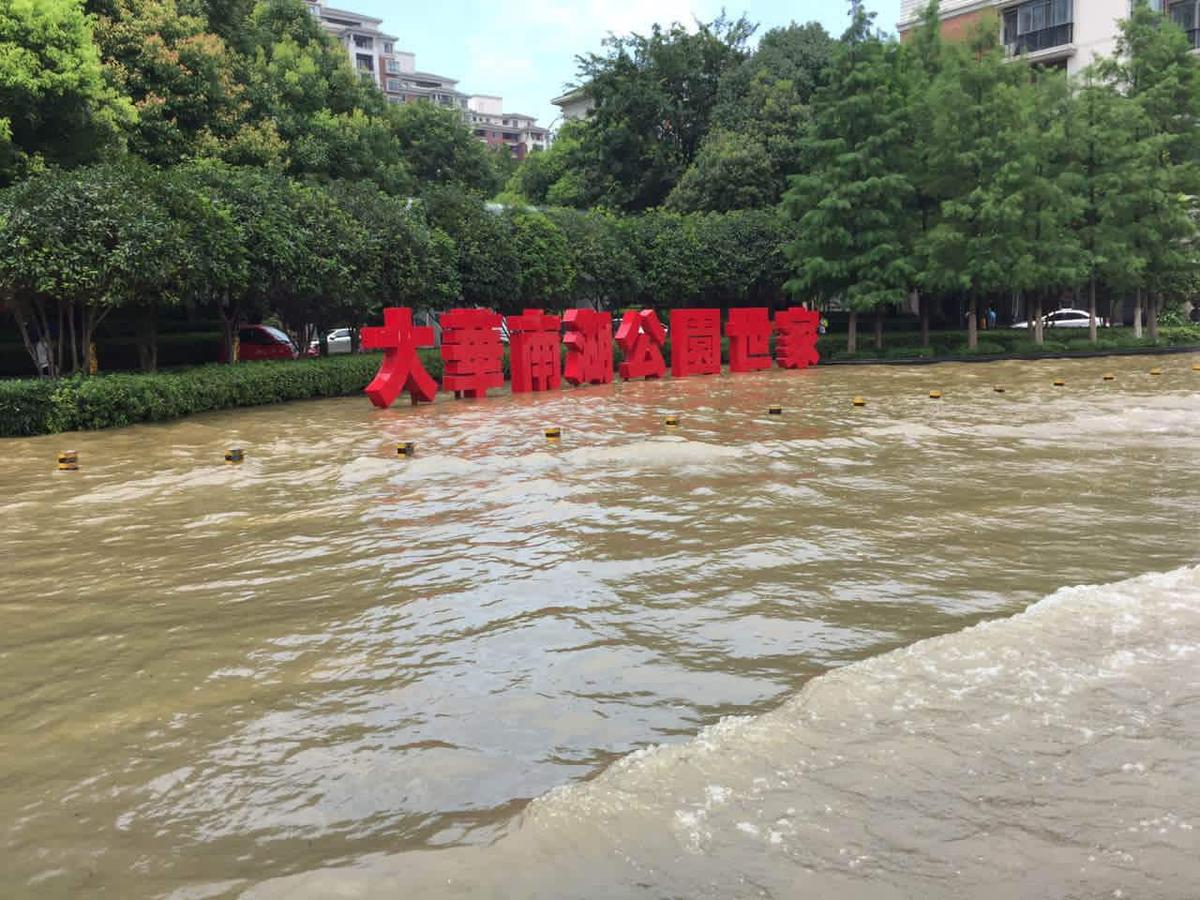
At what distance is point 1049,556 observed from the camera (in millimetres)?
5695

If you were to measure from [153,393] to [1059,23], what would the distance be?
3207cm

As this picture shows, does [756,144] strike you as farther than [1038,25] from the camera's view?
No

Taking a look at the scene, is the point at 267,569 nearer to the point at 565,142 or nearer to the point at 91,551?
the point at 91,551

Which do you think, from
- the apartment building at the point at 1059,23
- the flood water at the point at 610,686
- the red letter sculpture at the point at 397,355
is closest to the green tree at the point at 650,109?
the apartment building at the point at 1059,23

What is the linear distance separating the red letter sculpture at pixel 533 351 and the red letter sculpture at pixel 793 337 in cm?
720

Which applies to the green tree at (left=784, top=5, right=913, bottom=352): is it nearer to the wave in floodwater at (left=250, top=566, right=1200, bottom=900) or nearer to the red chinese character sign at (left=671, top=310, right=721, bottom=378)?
the red chinese character sign at (left=671, top=310, right=721, bottom=378)

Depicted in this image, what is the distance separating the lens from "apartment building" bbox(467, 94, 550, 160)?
337 ft

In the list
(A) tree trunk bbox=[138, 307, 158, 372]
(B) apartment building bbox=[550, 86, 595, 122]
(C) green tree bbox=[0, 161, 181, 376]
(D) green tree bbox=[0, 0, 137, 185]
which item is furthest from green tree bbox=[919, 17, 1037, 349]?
(B) apartment building bbox=[550, 86, 595, 122]

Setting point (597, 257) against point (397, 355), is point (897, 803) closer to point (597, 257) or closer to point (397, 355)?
point (397, 355)

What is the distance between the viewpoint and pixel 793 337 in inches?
907

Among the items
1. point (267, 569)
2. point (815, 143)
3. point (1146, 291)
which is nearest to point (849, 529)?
point (267, 569)

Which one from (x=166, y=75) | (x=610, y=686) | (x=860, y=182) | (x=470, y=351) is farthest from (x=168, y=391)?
(x=860, y=182)

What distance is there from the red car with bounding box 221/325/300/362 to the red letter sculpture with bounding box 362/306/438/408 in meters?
6.61

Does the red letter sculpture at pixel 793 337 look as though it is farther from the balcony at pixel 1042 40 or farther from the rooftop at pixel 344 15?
the rooftop at pixel 344 15
